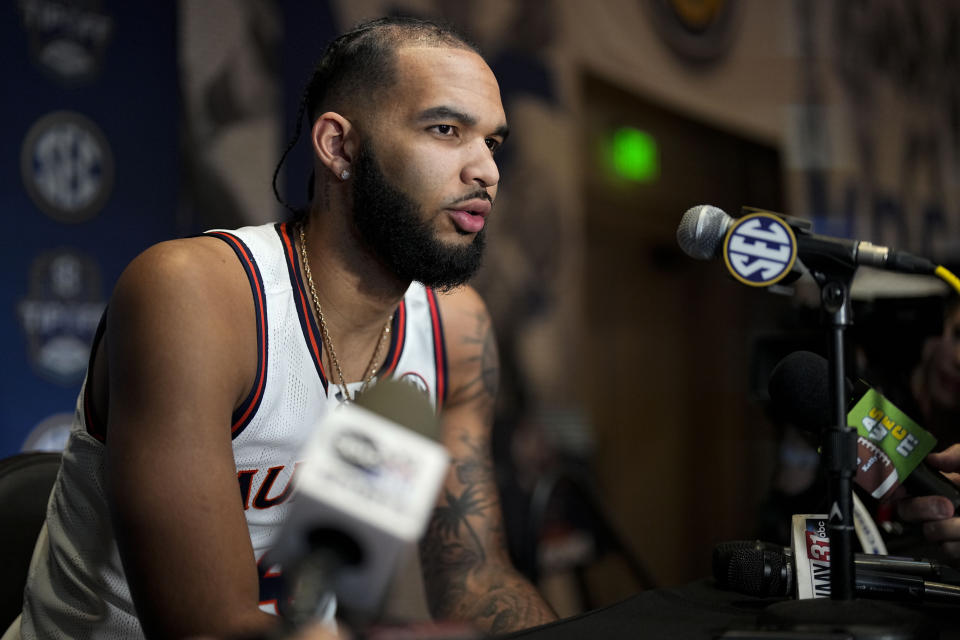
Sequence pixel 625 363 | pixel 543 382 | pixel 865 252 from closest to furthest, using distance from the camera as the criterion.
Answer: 1. pixel 865 252
2. pixel 543 382
3. pixel 625 363

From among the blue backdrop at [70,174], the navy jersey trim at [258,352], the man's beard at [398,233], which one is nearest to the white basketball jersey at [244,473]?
the navy jersey trim at [258,352]

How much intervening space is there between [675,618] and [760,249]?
38 centimetres

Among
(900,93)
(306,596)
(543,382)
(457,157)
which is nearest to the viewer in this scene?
(306,596)

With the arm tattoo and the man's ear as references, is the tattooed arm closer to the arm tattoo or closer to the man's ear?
the arm tattoo

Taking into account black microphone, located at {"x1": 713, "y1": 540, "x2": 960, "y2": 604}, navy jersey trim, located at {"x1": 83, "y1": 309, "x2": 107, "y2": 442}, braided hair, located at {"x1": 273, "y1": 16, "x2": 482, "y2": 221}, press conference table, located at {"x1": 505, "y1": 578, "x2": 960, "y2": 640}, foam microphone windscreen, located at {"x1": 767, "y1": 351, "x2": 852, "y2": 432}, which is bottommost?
press conference table, located at {"x1": 505, "y1": 578, "x2": 960, "y2": 640}

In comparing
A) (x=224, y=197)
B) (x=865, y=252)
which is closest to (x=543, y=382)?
(x=224, y=197)

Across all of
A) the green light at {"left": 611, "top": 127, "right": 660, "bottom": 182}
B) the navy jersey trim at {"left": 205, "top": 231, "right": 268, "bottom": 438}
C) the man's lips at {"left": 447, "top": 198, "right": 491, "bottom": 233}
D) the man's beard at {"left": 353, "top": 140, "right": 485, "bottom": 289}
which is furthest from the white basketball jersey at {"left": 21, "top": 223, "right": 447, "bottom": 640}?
the green light at {"left": 611, "top": 127, "right": 660, "bottom": 182}

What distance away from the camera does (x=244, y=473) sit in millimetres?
1254

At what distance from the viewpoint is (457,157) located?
4.38 ft

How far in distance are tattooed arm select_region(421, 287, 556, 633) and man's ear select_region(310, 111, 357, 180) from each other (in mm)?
302

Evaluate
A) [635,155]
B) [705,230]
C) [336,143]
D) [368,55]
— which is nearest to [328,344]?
[336,143]

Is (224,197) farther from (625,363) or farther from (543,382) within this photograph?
(625,363)

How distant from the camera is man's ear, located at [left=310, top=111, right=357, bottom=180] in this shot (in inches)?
55.2

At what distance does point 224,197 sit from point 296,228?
2.73ft
